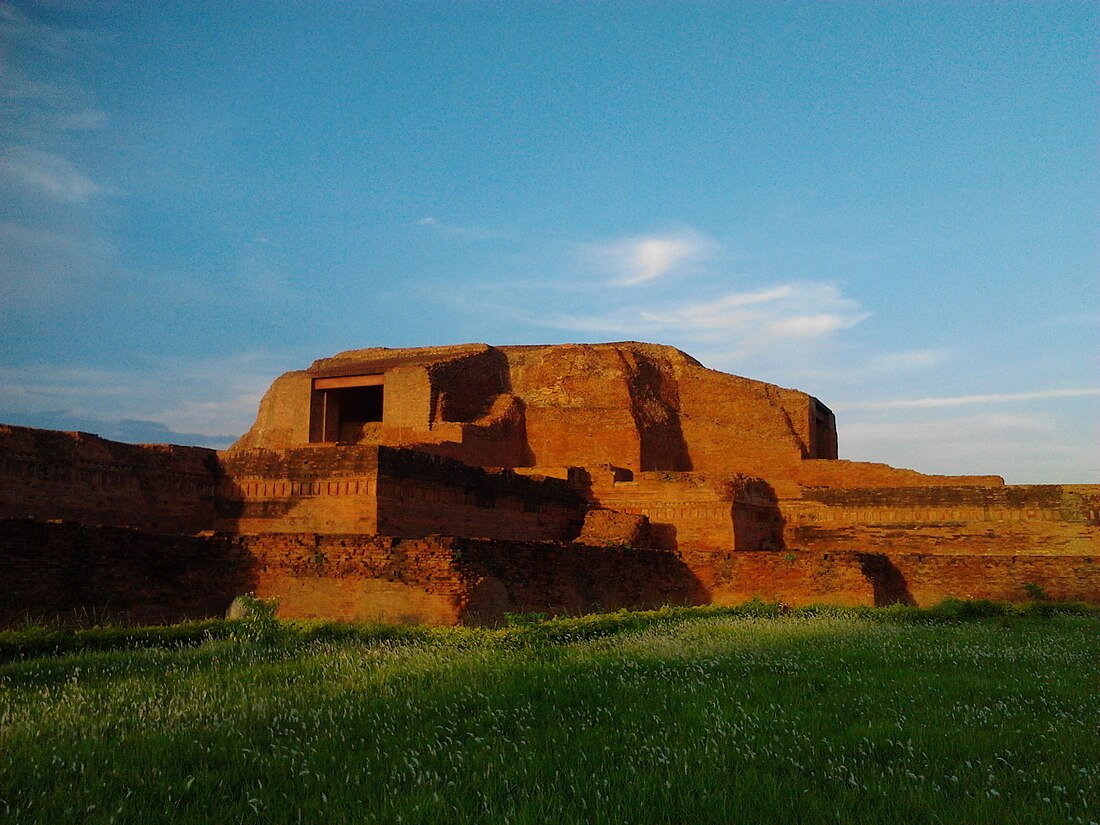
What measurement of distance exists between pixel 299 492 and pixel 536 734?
33.7 ft

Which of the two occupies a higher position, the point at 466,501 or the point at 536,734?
the point at 466,501

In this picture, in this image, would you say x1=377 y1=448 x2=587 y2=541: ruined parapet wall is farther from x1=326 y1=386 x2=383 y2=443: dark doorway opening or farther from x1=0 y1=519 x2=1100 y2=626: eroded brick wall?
x1=326 y1=386 x2=383 y2=443: dark doorway opening

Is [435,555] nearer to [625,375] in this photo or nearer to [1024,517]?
[1024,517]

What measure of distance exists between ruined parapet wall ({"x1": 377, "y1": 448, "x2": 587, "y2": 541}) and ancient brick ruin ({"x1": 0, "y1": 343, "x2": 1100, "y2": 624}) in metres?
0.05

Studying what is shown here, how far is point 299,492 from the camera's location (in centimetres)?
1505

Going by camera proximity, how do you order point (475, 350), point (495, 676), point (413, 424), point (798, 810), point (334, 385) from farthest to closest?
point (475, 350) < point (334, 385) < point (413, 424) < point (495, 676) < point (798, 810)

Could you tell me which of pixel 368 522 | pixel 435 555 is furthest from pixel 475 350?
pixel 435 555

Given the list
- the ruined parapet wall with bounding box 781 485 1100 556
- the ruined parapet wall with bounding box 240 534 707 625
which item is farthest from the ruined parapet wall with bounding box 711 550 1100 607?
the ruined parapet wall with bounding box 240 534 707 625

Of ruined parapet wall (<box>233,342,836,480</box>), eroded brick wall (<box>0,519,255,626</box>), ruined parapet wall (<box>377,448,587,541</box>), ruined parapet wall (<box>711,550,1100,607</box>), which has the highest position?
ruined parapet wall (<box>233,342,836,480</box>)

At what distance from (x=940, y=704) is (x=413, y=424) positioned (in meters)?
19.6

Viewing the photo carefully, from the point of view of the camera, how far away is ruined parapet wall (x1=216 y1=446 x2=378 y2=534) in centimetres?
1484

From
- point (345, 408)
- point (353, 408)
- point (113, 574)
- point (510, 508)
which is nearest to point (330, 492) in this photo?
point (113, 574)

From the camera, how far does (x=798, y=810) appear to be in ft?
13.6

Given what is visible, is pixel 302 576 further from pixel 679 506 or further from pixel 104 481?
pixel 679 506
